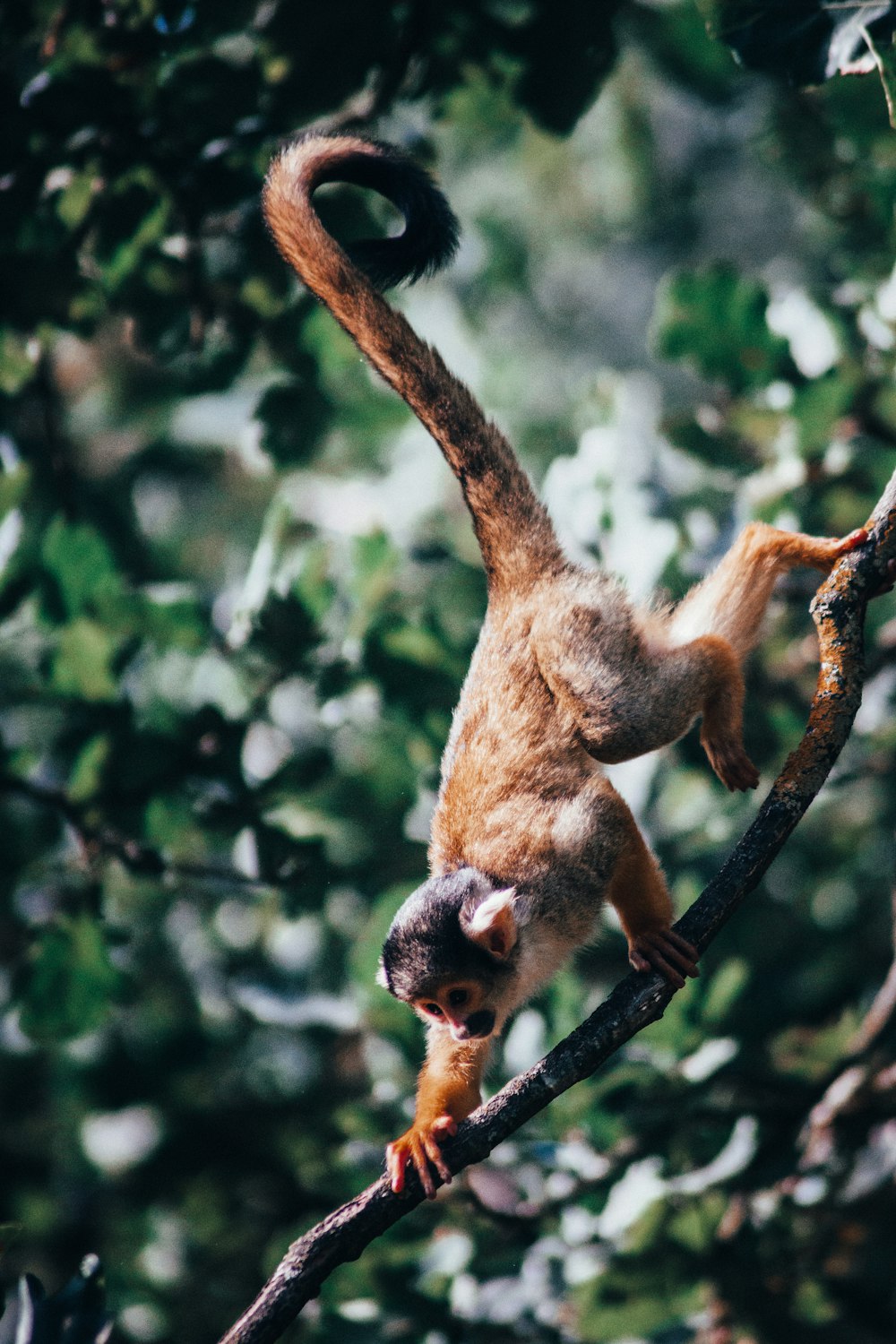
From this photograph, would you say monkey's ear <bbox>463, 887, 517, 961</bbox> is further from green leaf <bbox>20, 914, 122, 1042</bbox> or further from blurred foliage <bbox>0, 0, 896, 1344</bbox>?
green leaf <bbox>20, 914, 122, 1042</bbox>

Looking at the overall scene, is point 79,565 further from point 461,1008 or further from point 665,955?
point 665,955

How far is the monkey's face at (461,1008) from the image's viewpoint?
206cm

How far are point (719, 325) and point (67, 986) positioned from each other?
6.41 ft

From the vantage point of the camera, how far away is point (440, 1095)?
2.08 m

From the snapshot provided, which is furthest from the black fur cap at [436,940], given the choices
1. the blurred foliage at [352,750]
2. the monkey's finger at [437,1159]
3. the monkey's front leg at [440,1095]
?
the blurred foliage at [352,750]

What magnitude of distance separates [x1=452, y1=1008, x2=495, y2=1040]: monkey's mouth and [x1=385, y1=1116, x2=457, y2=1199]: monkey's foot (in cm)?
14

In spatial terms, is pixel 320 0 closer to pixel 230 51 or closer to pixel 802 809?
pixel 230 51

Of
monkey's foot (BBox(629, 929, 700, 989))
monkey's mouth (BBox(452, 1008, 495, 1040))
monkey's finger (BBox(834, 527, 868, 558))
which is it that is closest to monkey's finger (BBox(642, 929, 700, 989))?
monkey's foot (BBox(629, 929, 700, 989))

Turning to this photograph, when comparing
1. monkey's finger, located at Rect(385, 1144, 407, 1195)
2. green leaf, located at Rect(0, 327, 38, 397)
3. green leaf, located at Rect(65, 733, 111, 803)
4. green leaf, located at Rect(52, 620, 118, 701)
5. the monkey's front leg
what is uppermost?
green leaf, located at Rect(0, 327, 38, 397)

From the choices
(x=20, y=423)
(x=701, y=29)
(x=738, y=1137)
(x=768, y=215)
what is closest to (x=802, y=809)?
(x=738, y=1137)

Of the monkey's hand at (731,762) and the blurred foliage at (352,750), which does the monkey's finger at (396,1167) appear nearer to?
the blurred foliage at (352,750)

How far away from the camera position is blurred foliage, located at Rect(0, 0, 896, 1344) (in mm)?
2316

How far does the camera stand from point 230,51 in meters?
3.20

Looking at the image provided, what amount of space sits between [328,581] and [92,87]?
105 centimetres
